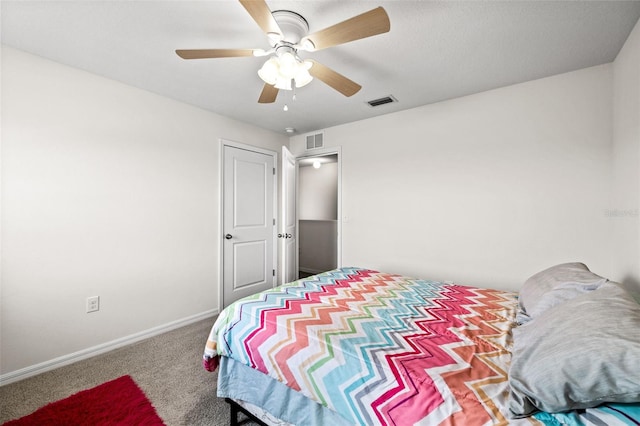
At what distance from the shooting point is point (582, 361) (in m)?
0.83

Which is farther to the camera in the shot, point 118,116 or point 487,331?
point 118,116

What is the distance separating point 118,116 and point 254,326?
7.48ft

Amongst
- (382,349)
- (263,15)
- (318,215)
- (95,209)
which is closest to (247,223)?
(95,209)

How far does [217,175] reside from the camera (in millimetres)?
3281

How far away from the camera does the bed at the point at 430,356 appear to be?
2.75ft

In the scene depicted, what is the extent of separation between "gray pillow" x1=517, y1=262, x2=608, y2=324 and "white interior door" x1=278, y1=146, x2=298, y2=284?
2351 mm

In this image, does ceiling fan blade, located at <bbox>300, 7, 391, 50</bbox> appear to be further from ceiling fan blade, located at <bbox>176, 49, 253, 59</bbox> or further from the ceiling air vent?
the ceiling air vent

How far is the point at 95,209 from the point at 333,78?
87.7 inches

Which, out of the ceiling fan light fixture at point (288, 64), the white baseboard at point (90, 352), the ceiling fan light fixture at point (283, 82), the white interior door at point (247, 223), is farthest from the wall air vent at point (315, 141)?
the white baseboard at point (90, 352)

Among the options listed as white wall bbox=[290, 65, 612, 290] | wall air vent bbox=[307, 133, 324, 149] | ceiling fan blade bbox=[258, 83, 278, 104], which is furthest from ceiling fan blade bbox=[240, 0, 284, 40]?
wall air vent bbox=[307, 133, 324, 149]

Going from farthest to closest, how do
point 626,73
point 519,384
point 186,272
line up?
point 186,272, point 626,73, point 519,384

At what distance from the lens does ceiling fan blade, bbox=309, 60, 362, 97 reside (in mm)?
1779

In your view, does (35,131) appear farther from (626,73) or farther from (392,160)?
(626,73)

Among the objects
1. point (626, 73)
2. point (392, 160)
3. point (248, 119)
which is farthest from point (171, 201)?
point (626, 73)
